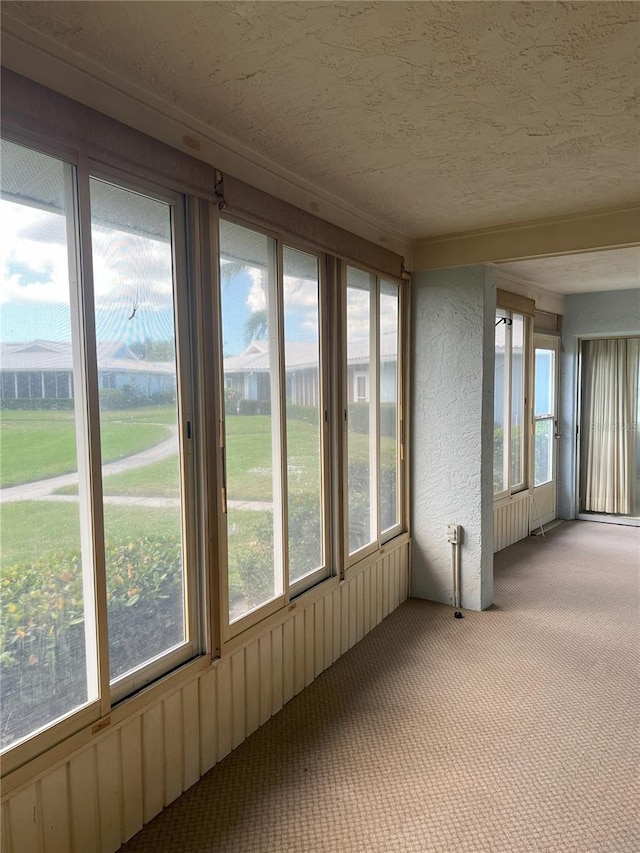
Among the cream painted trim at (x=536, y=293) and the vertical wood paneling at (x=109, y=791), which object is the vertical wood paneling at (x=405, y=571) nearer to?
the vertical wood paneling at (x=109, y=791)

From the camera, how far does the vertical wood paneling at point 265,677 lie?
7.61 ft

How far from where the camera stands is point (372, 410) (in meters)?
3.20

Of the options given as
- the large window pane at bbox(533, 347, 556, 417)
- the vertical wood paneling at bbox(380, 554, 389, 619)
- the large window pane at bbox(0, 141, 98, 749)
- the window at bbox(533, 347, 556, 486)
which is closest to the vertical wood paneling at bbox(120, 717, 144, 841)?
the large window pane at bbox(0, 141, 98, 749)

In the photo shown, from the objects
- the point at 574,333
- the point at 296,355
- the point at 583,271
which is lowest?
the point at 296,355

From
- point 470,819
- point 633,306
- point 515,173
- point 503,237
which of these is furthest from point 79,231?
point 633,306

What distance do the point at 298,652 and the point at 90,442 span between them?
5.05 ft

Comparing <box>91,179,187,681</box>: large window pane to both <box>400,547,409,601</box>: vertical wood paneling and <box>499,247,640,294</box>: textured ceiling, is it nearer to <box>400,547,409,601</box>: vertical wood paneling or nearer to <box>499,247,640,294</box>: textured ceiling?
<box>400,547,409,601</box>: vertical wood paneling

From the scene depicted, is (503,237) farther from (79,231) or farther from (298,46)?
(79,231)

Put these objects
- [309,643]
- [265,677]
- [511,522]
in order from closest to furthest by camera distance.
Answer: [265,677] → [309,643] → [511,522]

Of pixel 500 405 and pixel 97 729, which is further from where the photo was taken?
pixel 500 405

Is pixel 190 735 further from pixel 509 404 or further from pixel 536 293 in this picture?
pixel 536 293

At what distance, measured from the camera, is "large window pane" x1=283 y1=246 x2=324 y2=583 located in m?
2.50

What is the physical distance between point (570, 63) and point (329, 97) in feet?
2.32

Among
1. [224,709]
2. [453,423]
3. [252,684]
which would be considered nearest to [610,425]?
[453,423]
